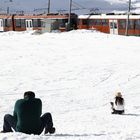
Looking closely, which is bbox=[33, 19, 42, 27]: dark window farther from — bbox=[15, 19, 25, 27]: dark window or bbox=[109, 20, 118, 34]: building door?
bbox=[109, 20, 118, 34]: building door

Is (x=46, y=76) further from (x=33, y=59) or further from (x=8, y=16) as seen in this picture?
(x=8, y=16)

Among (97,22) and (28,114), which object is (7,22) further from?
(28,114)

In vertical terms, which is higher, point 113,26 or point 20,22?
point 113,26

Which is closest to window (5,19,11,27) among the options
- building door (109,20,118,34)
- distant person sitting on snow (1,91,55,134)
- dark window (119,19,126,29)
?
building door (109,20,118,34)

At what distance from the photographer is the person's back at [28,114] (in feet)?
29.5

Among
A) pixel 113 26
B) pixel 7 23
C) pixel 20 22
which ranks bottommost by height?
pixel 7 23

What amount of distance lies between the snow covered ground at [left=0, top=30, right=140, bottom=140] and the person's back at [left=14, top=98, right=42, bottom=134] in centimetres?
46

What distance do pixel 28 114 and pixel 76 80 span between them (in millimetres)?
14449

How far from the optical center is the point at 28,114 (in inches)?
356

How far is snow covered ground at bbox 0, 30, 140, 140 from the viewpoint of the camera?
38.6 feet

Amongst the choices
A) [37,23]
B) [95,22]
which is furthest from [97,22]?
Answer: [37,23]

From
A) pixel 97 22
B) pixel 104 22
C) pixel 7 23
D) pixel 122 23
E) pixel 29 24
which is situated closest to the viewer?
pixel 122 23

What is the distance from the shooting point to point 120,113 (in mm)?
13945

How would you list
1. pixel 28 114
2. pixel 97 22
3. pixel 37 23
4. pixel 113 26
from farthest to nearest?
pixel 37 23
pixel 97 22
pixel 113 26
pixel 28 114
